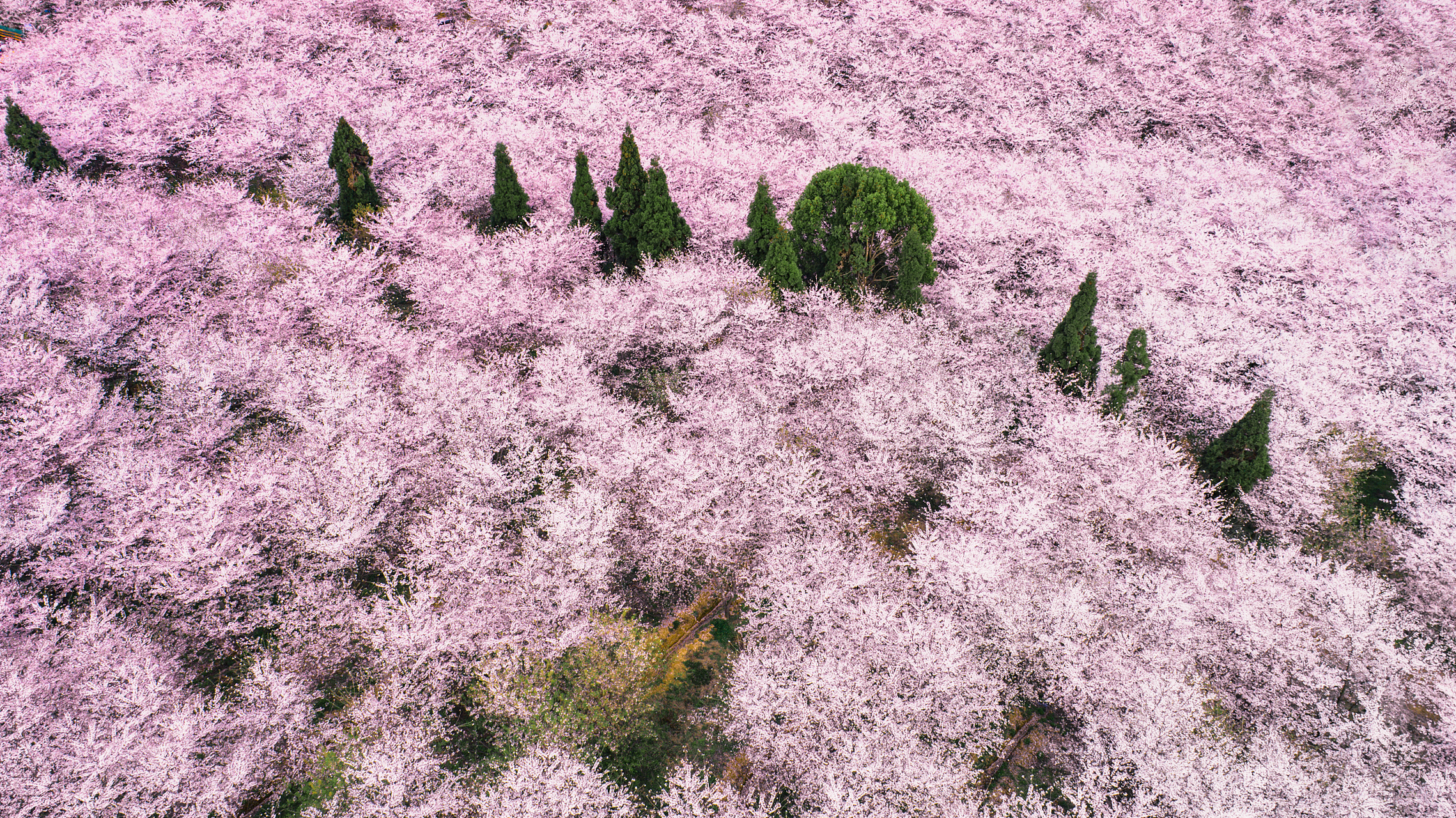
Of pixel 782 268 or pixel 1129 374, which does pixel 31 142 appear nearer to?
pixel 782 268

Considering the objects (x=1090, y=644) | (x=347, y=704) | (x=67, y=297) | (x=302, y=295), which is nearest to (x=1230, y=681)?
(x=1090, y=644)

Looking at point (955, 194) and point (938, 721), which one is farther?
point (955, 194)

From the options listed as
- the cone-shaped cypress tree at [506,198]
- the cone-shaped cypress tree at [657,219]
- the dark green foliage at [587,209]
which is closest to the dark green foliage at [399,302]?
the cone-shaped cypress tree at [506,198]

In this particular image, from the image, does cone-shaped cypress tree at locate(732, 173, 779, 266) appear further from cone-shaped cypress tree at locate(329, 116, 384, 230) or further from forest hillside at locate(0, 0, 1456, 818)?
cone-shaped cypress tree at locate(329, 116, 384, 230)

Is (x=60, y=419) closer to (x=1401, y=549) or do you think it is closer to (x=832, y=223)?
(x=832, y=223)

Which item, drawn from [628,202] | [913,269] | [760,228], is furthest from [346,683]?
[913,269]

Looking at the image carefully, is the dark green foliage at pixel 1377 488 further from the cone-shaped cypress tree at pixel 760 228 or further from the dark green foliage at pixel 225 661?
the dark green foliage at pixel 225 661

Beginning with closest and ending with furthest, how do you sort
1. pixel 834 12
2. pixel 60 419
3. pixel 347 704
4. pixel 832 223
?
pixel 347 704
pixel 60 419
pixel 832 223
pixel 834 12
